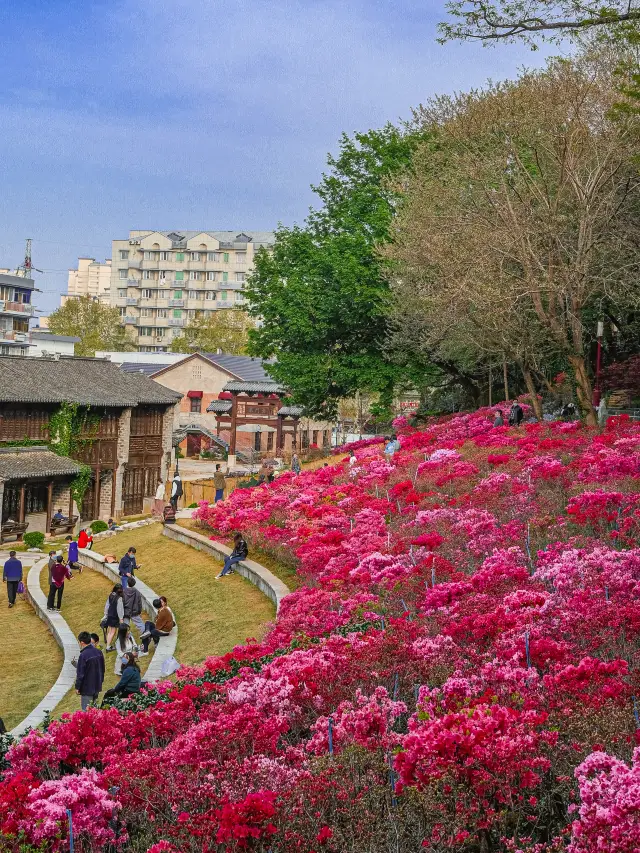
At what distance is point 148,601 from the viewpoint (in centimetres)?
2234

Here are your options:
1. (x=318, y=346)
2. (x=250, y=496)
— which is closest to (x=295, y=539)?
(x=250, y=496)

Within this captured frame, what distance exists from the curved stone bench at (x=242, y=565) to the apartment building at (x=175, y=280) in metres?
104

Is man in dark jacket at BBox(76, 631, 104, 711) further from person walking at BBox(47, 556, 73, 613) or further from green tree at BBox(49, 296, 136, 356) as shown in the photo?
green tree at BBox(49, 296, 136, 356)

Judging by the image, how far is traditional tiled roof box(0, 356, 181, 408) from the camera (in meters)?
42.5

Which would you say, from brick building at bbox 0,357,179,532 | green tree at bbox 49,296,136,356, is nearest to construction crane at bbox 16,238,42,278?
green tree at bbox 49,296,136,356

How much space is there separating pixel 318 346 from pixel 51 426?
518 inches

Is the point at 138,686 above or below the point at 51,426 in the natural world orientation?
below

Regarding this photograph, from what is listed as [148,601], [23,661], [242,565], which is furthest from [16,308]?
[23,661]

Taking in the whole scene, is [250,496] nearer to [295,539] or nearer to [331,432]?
[295,539]

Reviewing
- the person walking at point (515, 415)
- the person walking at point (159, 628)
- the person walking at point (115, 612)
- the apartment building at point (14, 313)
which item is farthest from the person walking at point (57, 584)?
the apartment building at point (14, 313)

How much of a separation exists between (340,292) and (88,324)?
71522 mm

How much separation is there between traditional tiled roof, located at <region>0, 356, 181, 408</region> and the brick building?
0.07m

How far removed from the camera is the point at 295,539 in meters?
21.6

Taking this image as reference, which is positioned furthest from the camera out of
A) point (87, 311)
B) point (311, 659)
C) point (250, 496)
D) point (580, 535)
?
point (87, 311)
